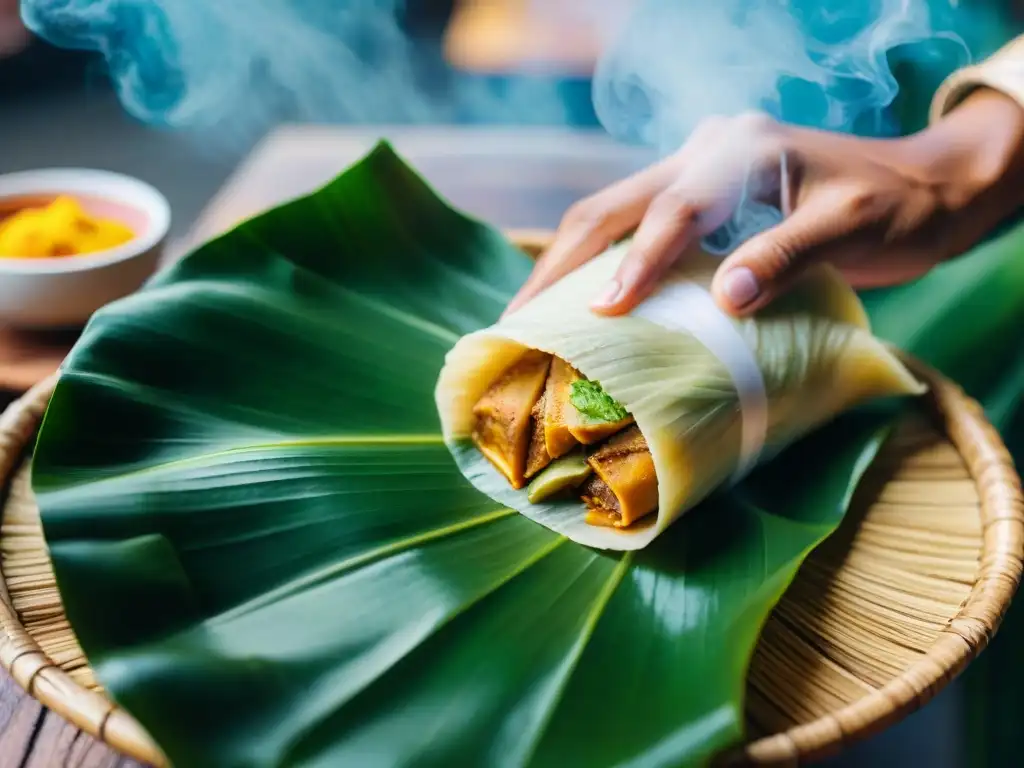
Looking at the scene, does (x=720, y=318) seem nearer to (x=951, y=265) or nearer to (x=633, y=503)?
(x=633, y=503)

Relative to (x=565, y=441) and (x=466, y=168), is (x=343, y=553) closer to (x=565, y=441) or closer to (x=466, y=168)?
(x=565, y=441)

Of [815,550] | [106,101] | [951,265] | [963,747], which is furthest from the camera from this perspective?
[106,101]

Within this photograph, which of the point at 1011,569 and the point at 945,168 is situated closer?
the point at 1011,569

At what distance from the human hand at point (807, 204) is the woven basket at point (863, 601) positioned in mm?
310

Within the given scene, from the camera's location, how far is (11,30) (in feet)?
13.2

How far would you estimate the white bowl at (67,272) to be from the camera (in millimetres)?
1711

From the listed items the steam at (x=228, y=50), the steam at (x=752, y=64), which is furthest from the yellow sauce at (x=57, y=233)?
the steam at (x=752, y=64)

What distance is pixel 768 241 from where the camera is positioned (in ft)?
4.48

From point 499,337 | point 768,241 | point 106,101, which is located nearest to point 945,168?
point 768,241

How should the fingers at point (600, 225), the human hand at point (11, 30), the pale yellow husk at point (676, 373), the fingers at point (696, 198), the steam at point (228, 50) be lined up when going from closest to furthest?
1. the pale yellow husk at point (676, 373)
2. the fingers at point (696, 198)
3. the fingers at point (600, 225)
4. the steam at point (228, 50)
5. the human hand at point (11, 30)

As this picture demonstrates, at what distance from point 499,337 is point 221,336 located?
1.43ft

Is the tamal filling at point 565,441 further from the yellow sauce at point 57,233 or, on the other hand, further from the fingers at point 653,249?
the yellow sauce at point 57,233

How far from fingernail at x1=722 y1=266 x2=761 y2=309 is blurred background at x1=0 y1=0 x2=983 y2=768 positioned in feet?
4.84

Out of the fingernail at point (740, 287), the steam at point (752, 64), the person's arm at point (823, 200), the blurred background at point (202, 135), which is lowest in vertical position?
the blurred background at point (202, 135)
